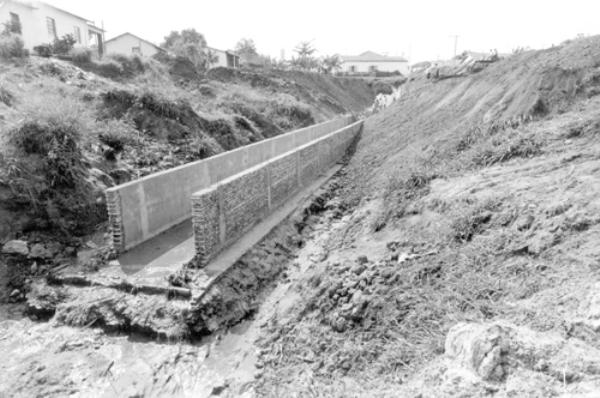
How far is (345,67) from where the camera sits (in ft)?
217

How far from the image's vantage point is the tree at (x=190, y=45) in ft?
100

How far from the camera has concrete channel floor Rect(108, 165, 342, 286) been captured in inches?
258

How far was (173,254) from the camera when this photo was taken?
739 cm

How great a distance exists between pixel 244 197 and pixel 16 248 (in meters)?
4.07

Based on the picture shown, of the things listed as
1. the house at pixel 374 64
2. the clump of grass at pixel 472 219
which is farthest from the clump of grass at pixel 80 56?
the house at pixel 374 64

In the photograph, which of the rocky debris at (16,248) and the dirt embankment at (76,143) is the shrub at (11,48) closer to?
the dirt embankment at (76,143)

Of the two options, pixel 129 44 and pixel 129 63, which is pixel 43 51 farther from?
pixel 129 44

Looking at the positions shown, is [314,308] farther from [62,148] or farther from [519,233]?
[62,148]

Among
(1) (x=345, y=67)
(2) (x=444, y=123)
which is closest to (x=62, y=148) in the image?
(2) (x=444, y=123)

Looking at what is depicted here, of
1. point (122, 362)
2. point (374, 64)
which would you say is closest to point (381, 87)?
point (374, 64)

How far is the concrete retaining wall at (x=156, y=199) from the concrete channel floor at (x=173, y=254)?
0.67 feet

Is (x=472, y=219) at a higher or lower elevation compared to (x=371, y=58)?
lower

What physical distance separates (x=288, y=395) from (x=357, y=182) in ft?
28.6

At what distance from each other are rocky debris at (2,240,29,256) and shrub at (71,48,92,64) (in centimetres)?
1244
